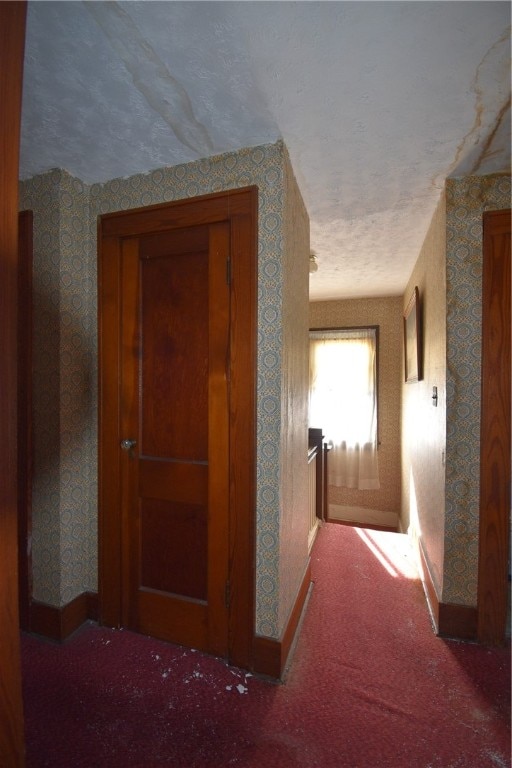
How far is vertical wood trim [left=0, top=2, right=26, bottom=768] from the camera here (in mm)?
496

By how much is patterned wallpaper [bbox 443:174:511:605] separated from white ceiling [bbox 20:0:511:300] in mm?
173

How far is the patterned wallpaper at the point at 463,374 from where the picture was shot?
5.77ft

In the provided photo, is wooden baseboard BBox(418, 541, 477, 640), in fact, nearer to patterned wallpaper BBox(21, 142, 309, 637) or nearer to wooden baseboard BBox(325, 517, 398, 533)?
patterned wallpaper BBox(21, 142, 309, 637)

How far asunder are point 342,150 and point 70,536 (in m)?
2.28

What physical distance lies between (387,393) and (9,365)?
4.37 meters

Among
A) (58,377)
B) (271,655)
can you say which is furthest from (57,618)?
(58,377)

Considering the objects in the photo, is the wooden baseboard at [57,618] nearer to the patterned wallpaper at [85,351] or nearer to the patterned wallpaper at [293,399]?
the patterned wallpaper at [85,351]

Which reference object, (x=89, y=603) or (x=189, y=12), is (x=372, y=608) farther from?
(x=189, y=12)

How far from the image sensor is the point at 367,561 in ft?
8.52

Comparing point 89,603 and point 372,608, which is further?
point 372,608

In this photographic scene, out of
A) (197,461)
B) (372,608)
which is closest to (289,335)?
(197,461)

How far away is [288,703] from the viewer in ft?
4.58

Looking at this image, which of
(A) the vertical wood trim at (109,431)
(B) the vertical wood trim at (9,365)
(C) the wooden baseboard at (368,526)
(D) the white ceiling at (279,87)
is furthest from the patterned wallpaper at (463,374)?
(C) the wooden baseboard at (368,526)

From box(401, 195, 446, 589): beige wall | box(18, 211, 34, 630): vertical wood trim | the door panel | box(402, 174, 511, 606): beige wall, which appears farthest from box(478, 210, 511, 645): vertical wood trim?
box(18, 211, 34, 630): vertical wood trim
